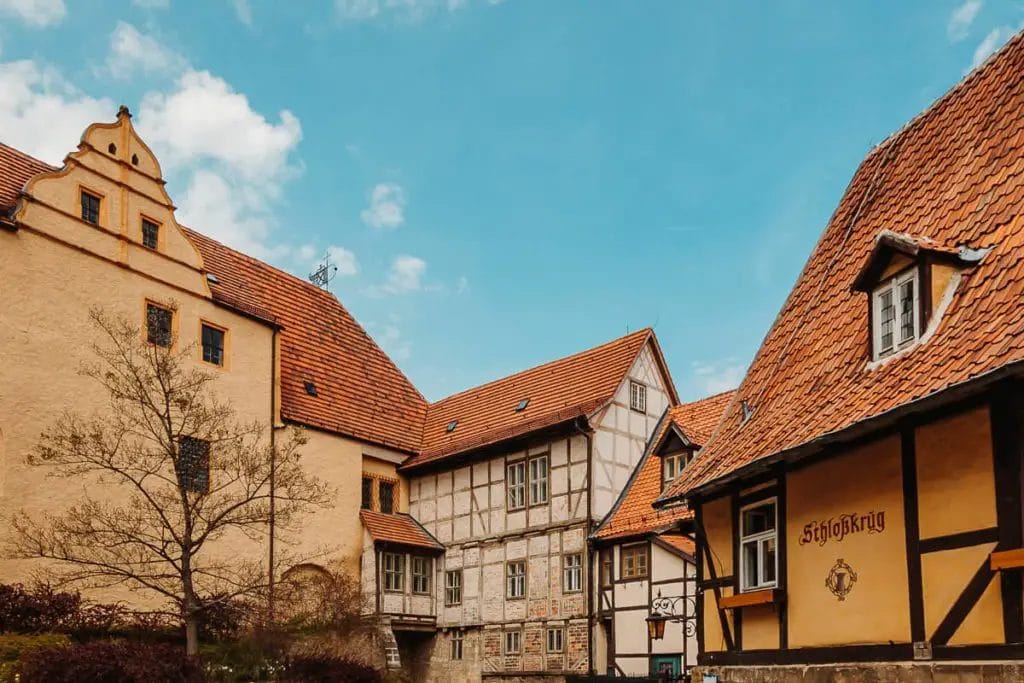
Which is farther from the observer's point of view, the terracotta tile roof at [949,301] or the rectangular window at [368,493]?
the rectangular window at [368,493]

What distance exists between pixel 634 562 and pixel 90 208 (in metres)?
14.3

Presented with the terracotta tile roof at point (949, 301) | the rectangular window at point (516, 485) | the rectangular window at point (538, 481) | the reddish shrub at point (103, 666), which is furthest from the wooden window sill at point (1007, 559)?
the rectangular window at point (516, 485)

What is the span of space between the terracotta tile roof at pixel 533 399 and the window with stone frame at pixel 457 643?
4542 millimetres

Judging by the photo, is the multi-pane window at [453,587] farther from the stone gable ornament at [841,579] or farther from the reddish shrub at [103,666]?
the stone gable ornament at [841,579]

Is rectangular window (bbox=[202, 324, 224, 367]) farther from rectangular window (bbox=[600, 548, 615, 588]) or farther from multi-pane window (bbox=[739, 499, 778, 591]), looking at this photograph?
multi-pane window (bbox=[739, 499, 778, 591])

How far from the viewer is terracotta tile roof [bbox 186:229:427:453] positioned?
29.8 metres

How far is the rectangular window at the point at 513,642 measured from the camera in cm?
2756

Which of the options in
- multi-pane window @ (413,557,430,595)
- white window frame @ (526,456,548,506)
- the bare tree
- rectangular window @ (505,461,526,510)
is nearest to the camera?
the bare tree

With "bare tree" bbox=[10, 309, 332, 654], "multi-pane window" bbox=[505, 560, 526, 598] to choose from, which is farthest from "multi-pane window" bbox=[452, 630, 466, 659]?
"bare tree" bbox=[10, 309, 332, 654]

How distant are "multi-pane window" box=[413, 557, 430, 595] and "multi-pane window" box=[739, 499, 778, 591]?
18288 mm

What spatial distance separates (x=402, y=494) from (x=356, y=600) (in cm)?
499

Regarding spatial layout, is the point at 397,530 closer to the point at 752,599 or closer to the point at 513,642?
the point at 513,642

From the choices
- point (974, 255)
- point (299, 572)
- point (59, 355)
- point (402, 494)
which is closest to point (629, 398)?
point (402, 494)

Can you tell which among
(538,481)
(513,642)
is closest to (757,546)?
(538,481)
